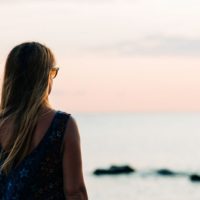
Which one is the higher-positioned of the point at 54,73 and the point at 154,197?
the point at 54,73

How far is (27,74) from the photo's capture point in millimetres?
4457

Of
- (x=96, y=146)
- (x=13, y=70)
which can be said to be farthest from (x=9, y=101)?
(x=96, y=146)

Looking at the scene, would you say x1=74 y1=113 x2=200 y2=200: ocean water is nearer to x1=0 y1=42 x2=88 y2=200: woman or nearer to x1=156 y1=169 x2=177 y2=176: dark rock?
x1=156 y1=169 x2=177 y2=176: dark rock

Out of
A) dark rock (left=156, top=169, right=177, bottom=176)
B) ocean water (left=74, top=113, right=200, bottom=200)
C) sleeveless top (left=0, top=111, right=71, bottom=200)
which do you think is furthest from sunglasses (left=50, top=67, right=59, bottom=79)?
dark rock (left=156, top=169, right=177, bottom=176)

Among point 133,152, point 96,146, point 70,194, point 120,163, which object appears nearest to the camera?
point 70,194

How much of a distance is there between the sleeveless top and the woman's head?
0.60ft

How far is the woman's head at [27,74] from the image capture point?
4.43m

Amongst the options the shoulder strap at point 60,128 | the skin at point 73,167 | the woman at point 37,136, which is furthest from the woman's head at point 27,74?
the skin at point 73,167

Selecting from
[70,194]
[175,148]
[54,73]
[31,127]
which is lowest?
[175,148]

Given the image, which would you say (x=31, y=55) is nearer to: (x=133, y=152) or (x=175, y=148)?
(x=133, y=152)

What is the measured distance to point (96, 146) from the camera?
86.9m

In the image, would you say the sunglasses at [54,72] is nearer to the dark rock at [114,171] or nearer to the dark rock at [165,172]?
the dark rock at [114,171]

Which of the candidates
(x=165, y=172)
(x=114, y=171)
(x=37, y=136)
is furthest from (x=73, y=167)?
(x=165, y=172)

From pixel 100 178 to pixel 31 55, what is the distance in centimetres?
4537
